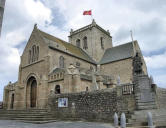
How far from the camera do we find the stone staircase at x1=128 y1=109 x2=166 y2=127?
933cm

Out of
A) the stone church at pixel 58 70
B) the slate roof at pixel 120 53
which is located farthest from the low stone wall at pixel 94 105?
the slate roof at pixel 120 53

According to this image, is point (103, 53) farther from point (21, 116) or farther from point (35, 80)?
point (21, 116)

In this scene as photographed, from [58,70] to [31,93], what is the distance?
20.7 ft

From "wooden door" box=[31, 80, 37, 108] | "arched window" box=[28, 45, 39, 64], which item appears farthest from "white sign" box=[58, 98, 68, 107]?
"arched window" box=[28, 45, 39, 64]

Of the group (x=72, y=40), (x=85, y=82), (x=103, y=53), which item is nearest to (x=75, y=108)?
(x=85, y=82)

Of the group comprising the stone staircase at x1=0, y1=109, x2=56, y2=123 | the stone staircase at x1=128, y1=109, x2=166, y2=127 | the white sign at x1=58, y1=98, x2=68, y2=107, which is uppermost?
the white sign at x1=58, y1=98, x2=68, y2=107

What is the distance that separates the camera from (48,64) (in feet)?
67.4

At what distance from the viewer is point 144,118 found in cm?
967

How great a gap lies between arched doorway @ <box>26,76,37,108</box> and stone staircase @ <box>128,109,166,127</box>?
618 inches

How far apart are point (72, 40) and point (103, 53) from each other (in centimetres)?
877

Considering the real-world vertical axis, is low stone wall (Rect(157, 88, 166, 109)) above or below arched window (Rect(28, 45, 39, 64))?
below

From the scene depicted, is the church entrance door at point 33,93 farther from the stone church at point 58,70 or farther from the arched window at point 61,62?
the arched window at point 61,62

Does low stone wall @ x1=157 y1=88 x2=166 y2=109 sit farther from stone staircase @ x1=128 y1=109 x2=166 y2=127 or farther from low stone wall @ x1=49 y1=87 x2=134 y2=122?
low stone wall @ x1=49 y1=87 x2=134 y2=122

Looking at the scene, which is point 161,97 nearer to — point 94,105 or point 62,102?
point 94,105
